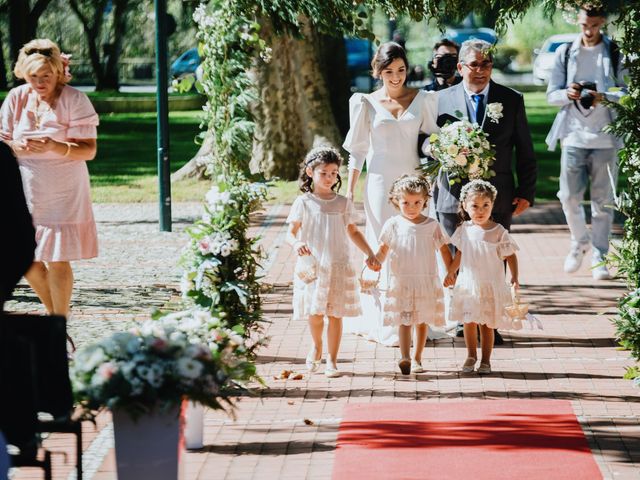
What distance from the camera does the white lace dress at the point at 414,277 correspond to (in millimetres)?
8719

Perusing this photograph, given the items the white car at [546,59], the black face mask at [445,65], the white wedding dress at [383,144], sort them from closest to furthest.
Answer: the white wedding dress at [383,144]
the black face mask at [445,65]
the white car at [546,59]

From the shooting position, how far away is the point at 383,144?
956 centimetres

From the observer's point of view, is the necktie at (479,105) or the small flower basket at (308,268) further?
the necktie at (479,105)

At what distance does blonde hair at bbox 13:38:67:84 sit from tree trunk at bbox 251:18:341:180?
11.6m

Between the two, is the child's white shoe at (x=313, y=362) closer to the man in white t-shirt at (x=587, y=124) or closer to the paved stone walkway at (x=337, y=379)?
the paved stone walkway at (x=337, y=379)

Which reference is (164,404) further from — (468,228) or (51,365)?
(468,228)

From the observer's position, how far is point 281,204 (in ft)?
59.9

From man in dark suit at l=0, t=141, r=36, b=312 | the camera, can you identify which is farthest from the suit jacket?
man in dark suit at l=0, t=141, r=36, b=312

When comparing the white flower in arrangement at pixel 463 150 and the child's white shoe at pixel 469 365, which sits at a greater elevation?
the white flower in arrangement at pixel 463 150

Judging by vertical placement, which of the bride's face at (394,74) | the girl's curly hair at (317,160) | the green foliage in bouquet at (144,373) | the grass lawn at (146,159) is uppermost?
the bride's face at (394,74)

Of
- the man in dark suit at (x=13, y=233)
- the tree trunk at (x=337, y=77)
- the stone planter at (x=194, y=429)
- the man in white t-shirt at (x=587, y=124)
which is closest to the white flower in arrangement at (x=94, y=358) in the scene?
the man in dark suit at (x=13, y=233)

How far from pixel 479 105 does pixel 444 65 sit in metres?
1.17

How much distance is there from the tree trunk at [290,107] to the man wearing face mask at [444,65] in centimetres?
994

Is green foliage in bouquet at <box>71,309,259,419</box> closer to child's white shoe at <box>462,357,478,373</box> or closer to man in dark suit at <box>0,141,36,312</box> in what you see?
man in dark suit at <box>0,141,36,312</box>
